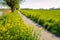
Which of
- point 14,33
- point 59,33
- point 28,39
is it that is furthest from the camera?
point 59,33

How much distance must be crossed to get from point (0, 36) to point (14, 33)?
0.60 meters

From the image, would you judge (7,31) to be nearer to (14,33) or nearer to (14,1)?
(14,33)

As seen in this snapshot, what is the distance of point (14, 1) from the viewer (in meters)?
56.1

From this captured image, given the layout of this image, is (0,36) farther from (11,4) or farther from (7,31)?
(11,4)

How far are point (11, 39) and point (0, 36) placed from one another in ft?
2.91

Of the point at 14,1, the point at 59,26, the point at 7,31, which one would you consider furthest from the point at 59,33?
the point at 14,1

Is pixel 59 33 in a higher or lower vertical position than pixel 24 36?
lower

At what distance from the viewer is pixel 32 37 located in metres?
7.71

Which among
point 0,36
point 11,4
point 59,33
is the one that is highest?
point 0,36

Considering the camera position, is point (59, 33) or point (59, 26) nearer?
point (59, 33)

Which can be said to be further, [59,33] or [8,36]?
[59,33]

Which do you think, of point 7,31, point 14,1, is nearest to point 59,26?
point 7,31

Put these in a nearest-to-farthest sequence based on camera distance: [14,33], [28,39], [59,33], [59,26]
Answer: [28,39]
[14,33]
[59,33]
[59,26]

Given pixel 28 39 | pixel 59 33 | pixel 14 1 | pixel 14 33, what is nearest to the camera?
pixel 28 39
